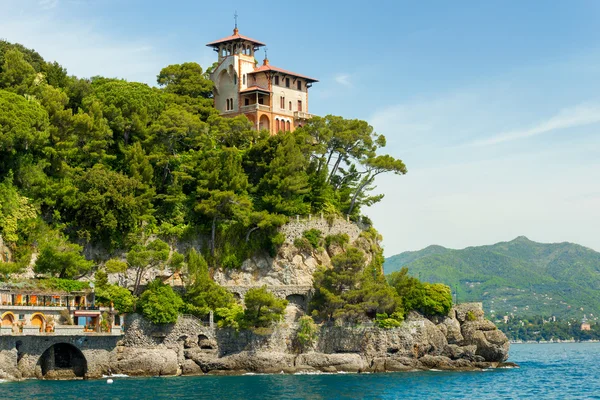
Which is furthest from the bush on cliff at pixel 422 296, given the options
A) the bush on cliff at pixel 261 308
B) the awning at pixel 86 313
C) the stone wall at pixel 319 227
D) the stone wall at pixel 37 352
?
the awning at pixel 86 313

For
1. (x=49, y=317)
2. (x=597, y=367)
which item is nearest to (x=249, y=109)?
(x=49, y=317)

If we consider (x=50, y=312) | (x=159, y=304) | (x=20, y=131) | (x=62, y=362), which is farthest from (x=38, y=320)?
(x=20, y=131)

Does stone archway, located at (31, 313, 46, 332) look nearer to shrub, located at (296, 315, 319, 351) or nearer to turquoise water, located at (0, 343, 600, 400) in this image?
turquoise water, located at (0, 343, 600, 400)

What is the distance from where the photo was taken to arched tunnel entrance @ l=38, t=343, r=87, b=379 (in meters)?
62.2

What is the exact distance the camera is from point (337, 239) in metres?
78.3

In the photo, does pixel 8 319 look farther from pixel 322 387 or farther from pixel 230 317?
pixel 322 387

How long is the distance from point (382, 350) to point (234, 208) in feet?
51.4

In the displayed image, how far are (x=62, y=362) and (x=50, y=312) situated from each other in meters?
3.41

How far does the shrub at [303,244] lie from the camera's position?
76.8m

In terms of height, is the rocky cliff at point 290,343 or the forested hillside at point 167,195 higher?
the forested hillside at point 167,195

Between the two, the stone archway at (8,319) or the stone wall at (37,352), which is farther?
the stone archway at (8,319)

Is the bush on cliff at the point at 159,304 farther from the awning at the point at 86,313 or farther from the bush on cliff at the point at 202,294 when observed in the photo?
the awning at the point at 86,313

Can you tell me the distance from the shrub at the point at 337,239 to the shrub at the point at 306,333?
9752 mm

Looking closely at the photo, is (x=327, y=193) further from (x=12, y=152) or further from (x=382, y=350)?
(x=12, y=152)
